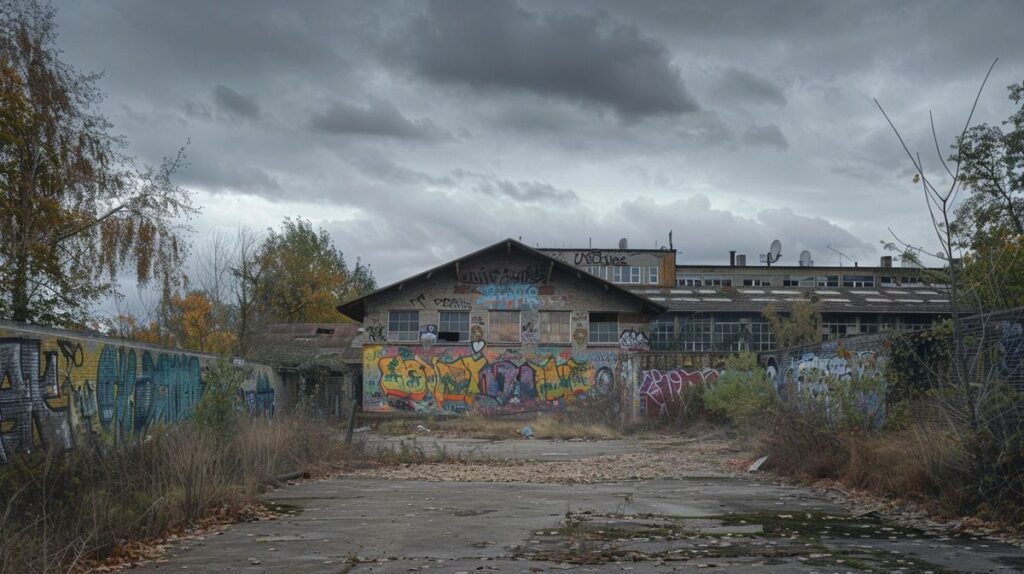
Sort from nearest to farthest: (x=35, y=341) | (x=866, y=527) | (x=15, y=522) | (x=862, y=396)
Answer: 1. (x=15, y=522)
2. (x=866, y=527)
3. (x=35, y=341)
4. (x=862, y=396)

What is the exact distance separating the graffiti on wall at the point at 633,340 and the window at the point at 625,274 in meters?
28.5

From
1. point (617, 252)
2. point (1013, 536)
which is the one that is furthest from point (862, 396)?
point (617, 252)

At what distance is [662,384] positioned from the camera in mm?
32250

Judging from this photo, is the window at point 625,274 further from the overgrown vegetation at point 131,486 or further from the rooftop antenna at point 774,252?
the overgrown vegetation at point 131,486

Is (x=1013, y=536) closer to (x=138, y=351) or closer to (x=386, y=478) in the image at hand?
(x=386, y=478)

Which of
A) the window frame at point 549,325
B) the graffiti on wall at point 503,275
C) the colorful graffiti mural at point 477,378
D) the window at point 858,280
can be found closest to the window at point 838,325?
the colorful graffiti mural at point 477,378

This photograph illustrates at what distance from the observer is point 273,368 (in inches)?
1177

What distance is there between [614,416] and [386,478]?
55.3 feet

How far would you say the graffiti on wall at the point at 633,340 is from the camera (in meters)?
37.0

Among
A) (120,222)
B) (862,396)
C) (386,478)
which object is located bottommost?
(386,478)

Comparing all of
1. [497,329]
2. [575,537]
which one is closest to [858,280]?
[497,329]

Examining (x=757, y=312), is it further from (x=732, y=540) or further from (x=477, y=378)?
(x=732, y=540)

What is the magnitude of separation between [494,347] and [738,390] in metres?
13.2

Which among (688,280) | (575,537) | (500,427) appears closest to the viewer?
(575,537)
